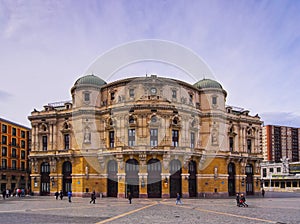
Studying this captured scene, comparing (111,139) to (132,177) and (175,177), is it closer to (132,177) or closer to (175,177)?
(132,177)

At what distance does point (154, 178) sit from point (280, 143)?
139 meters

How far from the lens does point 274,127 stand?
616ft

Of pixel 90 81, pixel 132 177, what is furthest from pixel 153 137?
pixel 90 81

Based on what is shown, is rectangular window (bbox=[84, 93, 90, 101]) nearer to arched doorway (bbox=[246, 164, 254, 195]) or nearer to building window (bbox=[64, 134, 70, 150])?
building window (bbox=[64, 134, 70, 150])

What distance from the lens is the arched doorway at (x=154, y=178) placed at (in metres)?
64.5

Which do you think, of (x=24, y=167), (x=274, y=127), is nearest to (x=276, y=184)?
(x=274, y=127)

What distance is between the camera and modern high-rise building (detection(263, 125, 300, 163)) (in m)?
186

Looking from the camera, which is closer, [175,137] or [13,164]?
[175,137]

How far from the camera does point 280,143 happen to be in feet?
620

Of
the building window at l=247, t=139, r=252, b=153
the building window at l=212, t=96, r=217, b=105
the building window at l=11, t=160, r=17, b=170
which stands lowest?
the building window at l=11, t=160, r=17, b=170

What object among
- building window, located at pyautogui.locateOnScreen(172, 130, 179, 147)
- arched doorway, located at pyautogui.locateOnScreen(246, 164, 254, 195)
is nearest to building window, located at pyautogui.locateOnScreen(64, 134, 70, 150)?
building window, located at pyautogui.locateOnScreen(172, 130, 179, 147)

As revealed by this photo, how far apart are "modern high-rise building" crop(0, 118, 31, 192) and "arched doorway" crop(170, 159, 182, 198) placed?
46.2m

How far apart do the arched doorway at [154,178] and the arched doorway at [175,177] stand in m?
2.29

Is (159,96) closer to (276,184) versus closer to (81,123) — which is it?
(81,123)
